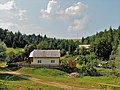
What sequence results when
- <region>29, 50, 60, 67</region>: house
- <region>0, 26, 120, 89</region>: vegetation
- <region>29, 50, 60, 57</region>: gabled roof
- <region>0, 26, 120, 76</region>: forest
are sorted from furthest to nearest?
1. <region>29, 50, 60, 57</region>: gabled roof
2. <region>29, 50, 60, 67</region>: house
3. <region>0, 26, 120, 76</region>: forest
4. <region>0, 26, 120, 89</region>: vegetation

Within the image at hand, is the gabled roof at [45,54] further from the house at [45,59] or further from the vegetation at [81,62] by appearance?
the vegetation at [81,62]

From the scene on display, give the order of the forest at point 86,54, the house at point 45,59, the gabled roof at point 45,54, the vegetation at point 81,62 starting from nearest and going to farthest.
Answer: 1. the vegetation at point 81,62
2. the forest at point 86,54
3. the house at point 45,59
4. the gabled roof at point 45,54

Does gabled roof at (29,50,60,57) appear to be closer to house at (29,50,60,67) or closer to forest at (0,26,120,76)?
house at (29,50,60,67)

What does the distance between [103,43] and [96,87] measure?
214 feet

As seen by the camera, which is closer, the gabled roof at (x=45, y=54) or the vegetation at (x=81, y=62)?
the vegetation at (x=81, y=62)

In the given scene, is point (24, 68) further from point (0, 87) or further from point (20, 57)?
point (0, 87)

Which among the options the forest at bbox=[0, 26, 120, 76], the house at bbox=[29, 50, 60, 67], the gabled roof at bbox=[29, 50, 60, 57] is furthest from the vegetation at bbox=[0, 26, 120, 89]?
the gabled roof at bbox=[29, 50, 60, 57]

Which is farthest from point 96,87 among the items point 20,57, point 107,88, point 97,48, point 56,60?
point 97,48

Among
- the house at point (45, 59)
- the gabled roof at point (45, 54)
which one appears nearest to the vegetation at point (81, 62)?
the house at point (45, 59)

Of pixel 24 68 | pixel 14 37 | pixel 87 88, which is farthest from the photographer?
pixel 14 37

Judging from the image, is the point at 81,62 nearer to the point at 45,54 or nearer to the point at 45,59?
the point at 45,54

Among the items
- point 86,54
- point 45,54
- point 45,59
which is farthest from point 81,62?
point 86,54

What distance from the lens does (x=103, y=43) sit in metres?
98.9

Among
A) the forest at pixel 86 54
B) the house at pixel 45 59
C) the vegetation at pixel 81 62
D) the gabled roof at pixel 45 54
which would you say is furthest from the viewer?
the gabled roof at pixel 45 54
